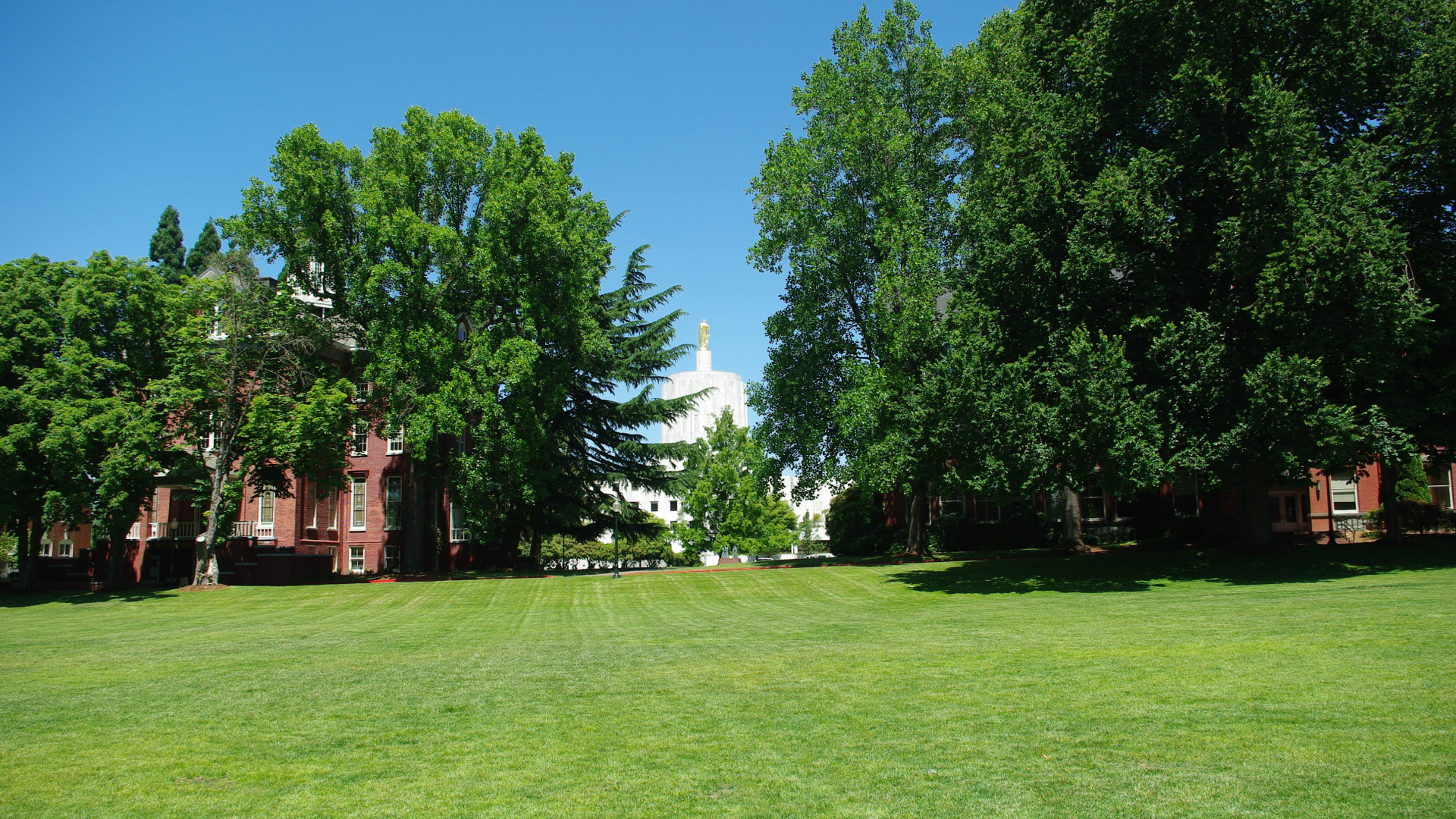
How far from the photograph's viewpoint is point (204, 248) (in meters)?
71.7

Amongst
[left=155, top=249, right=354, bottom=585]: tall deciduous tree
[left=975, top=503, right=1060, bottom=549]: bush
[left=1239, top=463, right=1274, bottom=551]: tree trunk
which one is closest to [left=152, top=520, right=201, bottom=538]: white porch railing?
[left=155, top=249, right=354, bottom=585]: tall deciduous tree

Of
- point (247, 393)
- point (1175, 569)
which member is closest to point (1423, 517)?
point (1175, 569)

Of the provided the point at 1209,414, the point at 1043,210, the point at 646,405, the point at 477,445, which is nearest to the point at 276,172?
the point at 477,445

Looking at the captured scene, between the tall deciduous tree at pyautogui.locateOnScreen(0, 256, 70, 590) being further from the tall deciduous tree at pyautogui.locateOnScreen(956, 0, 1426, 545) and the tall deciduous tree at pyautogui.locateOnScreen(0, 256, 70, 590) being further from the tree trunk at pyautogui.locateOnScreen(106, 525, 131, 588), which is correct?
the tall deciduous tree at pyautogui.locateOnScreen(956, 0, 1426, 545)

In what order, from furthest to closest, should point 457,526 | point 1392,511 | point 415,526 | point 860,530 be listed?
point 860,530
point 457,526
point 415,526
point 1392,511

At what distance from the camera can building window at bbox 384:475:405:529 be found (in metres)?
43.5

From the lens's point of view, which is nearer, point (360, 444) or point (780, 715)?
point (780, 715)

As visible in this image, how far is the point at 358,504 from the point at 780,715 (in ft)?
129

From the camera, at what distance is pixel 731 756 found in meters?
7.94

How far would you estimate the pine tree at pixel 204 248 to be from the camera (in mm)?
70562

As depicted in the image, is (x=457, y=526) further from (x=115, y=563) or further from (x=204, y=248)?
(x=204, y=248)

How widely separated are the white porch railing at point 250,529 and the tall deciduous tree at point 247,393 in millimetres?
5517

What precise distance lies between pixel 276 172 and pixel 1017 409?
28.7 m

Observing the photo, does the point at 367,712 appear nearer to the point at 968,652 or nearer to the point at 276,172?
the point at 968,652
